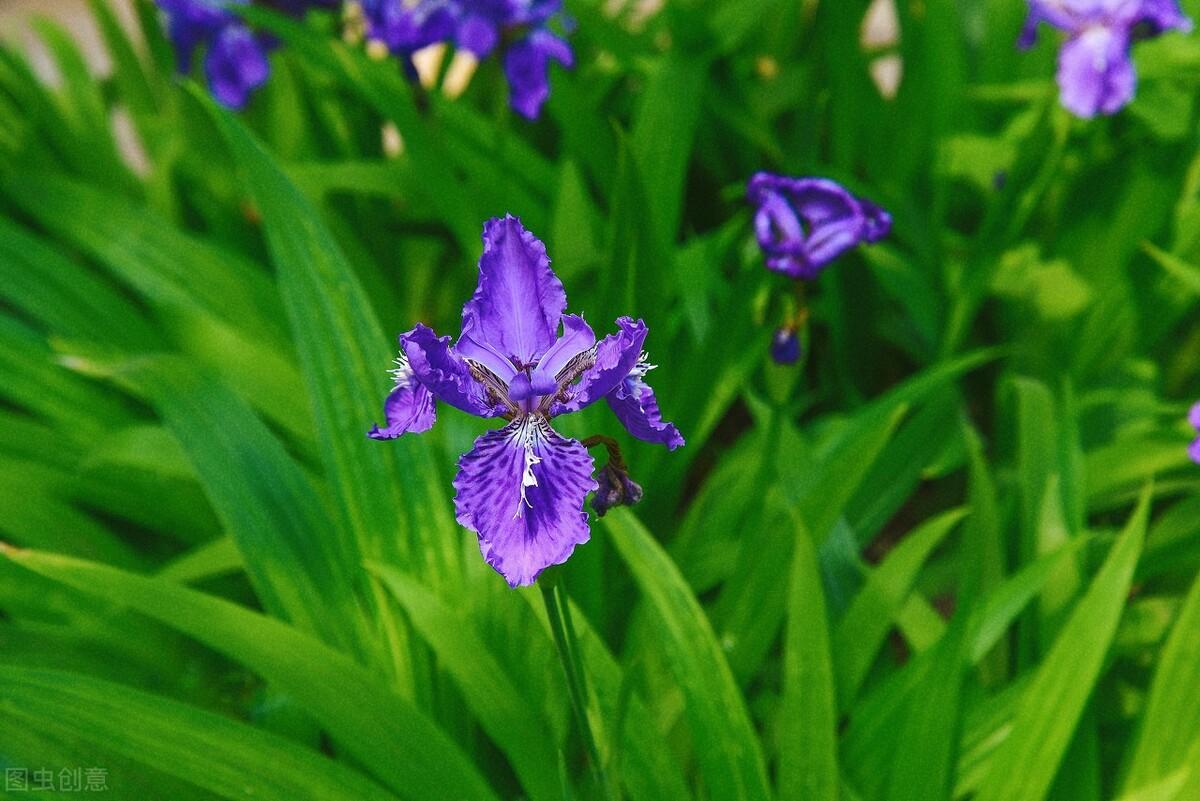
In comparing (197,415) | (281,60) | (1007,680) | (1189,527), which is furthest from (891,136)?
(197,415)

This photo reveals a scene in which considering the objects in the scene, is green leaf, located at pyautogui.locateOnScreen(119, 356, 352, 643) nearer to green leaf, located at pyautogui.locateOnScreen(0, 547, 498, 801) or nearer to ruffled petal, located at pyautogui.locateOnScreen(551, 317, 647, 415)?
green leaf, located at pyautogui.locateOnScreen(0, 547, 498, 801)

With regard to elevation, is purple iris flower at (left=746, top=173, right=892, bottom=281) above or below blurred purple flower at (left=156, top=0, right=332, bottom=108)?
below

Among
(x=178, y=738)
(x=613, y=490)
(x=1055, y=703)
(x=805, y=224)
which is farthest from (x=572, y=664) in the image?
(x=805, y=224)

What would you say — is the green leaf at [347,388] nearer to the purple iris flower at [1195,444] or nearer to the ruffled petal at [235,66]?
the ruffled petal at [235,66]

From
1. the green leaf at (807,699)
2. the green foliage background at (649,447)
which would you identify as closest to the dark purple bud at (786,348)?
the green foliage background at (649,447)

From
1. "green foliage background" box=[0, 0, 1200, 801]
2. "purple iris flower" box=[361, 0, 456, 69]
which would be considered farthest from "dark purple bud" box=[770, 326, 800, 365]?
"purple iris flower" box=[361, 0, 456, 69]

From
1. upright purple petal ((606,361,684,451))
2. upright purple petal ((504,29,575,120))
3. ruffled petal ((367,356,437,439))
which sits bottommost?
upright purple petal ((606,361,684,451))

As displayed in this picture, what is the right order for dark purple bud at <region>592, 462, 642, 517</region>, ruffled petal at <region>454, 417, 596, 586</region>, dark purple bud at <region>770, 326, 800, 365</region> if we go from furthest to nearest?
dark purple bud at <region>770, 326, 800, 365</region>
dark purple bud at <region>592, 462, 642, 517</region>
ruffled petal at <region>454, 417, 596, 586</region>

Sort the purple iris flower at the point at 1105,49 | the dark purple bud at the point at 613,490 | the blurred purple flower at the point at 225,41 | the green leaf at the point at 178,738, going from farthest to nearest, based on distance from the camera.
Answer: the blurred purple flower at the point at 225,41 < the purple iris flower at the point at 1105,49 < the green leaf at the point at 178,738 < the dark purple bud at the point at 613,490
